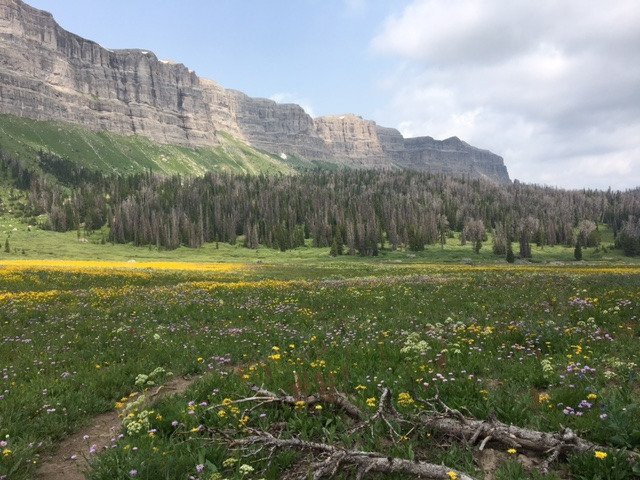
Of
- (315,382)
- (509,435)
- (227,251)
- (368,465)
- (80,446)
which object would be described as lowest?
(227,251)

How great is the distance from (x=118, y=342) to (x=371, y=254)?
12514 cm

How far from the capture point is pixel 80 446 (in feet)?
22.5

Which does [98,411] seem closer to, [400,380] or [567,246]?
[400,380]

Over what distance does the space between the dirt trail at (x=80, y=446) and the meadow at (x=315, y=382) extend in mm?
122

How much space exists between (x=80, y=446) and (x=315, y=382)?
425cm

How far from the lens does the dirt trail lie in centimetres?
600

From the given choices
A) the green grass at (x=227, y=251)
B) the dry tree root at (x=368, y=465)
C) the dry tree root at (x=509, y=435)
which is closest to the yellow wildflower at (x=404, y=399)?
the dry tree root at (x=509, y=435)

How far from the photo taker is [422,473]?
15.4 ft

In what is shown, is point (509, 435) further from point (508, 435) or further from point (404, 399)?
point (404, 399)

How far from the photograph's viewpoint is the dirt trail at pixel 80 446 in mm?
6004

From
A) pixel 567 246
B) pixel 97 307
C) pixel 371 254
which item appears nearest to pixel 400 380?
pixel 97 307

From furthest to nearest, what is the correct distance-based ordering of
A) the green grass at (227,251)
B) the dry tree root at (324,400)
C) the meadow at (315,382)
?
the green grass at (227,251)
the dry tree root at (324,400)
the meadow at (315,382)

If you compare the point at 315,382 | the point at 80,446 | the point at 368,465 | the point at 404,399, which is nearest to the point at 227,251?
the point at 315,382

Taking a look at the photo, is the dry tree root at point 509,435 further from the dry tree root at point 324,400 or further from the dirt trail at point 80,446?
the dirt trail at point 80,446
